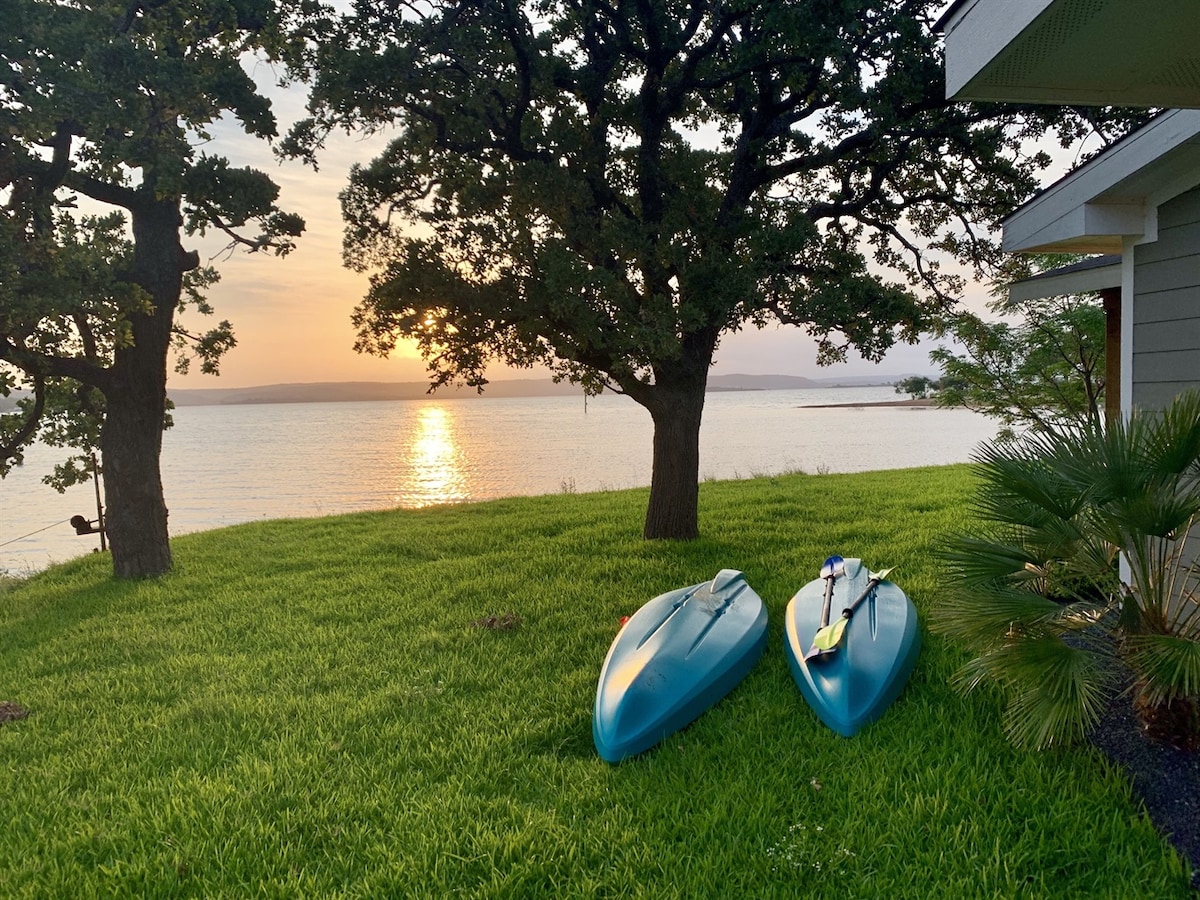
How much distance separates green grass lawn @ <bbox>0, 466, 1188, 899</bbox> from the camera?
3314mm

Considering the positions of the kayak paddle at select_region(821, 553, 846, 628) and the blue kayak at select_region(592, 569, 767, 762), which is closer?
the blue kayak at select_region(592, 569, 767, 762)

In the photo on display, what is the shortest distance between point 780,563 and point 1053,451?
4.80 meters

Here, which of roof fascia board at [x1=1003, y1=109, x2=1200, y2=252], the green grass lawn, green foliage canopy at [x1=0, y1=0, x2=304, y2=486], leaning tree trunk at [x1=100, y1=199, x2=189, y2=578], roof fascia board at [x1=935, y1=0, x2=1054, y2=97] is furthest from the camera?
leaning tree trunk at [x1=100, y1=199, x2=189, y2=578]

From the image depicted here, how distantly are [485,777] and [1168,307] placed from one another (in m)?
5.70

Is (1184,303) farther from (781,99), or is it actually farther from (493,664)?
(781,99)

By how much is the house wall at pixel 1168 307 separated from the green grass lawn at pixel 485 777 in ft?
6.37

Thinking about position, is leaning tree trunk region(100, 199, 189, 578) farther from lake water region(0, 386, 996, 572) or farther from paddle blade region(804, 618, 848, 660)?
paddle blade region(804, 618, 848, 660)

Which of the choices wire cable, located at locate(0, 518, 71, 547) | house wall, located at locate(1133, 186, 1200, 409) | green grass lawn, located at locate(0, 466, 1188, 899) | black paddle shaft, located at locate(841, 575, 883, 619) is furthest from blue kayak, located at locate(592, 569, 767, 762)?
wire cable, located at locate(0, 518, 71, 547)

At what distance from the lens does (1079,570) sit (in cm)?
412

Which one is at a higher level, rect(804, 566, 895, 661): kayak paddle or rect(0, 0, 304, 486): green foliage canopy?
rect(0, 0, 304, 486): green foliage canopy

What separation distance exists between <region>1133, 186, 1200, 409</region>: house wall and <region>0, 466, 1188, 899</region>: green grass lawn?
1942mm

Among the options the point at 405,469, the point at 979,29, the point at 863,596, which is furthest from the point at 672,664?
the point at 405,469

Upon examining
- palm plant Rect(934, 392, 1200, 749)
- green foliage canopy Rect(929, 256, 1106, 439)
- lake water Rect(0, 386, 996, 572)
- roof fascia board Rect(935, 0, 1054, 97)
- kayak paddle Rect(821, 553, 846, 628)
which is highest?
roof fascia board Rect(935, 0, 1054, 97)

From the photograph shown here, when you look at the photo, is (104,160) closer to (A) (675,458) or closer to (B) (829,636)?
(A) (675,458)
